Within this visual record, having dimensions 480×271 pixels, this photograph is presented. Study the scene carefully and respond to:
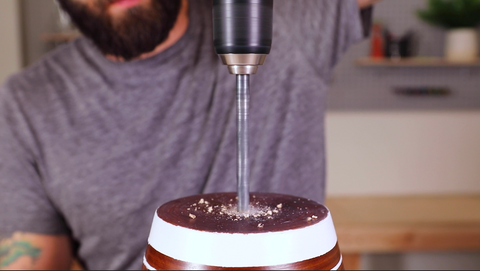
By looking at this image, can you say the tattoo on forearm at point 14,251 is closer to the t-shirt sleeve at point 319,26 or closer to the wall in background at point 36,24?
the t-shirt sleeve at point 319,26

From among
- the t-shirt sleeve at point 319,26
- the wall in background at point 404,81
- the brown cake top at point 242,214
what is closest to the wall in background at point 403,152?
the t-shirt sleeve at point 319,26

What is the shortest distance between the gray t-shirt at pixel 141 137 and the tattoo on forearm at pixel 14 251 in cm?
2

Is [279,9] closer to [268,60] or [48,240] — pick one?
[268,60]

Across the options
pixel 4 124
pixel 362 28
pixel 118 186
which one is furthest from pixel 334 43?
pixel 4 124

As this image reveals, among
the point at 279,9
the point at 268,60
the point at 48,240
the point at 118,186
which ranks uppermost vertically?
the point at 279,9

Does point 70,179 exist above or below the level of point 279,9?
below

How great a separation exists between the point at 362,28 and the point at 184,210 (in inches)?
30.7

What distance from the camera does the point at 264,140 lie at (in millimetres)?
913

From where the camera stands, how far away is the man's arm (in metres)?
0.85

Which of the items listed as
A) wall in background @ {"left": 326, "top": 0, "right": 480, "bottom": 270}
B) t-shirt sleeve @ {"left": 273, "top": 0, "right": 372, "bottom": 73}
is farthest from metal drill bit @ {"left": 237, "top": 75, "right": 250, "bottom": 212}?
wall in background @ {"left": 326, "top": 0, "right": 480, "bottom": 270}

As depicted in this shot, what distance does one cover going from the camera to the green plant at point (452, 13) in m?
3.82

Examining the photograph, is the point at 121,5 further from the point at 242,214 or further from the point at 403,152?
the point at 403,152

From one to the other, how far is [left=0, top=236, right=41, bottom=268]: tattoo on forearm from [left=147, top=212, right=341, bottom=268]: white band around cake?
68 cm

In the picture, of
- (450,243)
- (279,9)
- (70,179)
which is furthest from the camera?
(450,243)
